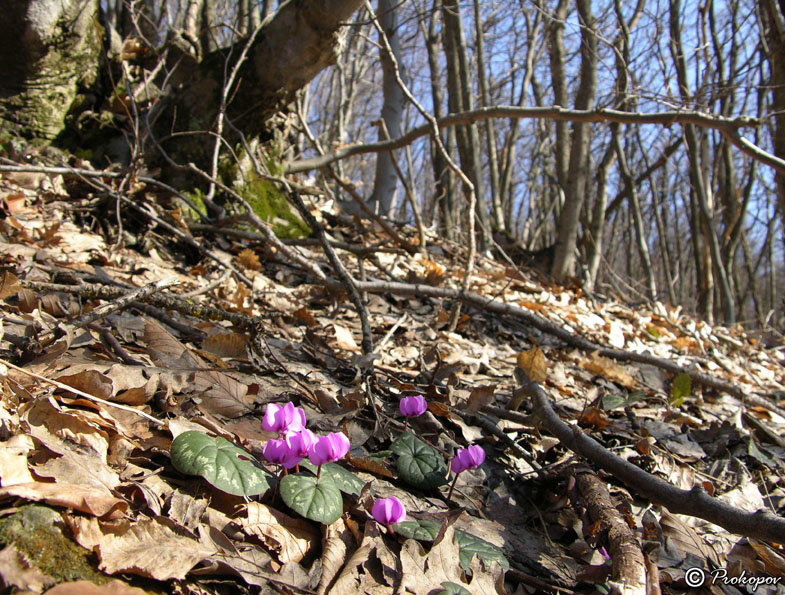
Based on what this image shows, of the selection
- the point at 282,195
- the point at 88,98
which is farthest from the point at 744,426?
the point at 88,98

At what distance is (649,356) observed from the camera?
2955 millimetres

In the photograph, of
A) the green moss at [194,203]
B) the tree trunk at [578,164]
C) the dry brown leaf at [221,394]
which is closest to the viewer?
the dry brown leaf at [221,394]

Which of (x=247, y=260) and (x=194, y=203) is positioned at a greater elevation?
(x=194, y=203)

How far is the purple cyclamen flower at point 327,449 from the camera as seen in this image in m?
1.10

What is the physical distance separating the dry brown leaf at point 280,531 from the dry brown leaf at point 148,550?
11 centimetres

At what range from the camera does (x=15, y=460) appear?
0.88 metres

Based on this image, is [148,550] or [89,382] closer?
[148,550]

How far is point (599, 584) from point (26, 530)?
45.9 inches

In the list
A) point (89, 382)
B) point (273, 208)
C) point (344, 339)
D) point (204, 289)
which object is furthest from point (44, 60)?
point (89, 382)

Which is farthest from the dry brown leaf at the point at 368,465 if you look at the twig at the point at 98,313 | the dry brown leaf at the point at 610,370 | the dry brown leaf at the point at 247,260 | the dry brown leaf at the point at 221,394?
the dry brown leaf at the point at 247,260

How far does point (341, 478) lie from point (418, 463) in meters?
0.30

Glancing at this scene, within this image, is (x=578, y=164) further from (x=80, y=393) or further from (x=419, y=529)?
(x=80, y=393)

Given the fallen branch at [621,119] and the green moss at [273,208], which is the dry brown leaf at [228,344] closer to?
the green moss at [273,208]

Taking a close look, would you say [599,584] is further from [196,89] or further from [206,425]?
[196,89]
